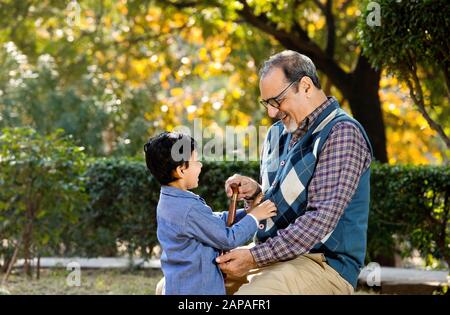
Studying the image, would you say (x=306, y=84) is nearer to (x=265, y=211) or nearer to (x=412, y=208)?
(x=265, y=211)

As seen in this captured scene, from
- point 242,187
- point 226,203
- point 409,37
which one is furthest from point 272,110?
point 226,203

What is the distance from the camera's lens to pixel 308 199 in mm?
3580

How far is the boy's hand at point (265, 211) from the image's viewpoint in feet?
11.9

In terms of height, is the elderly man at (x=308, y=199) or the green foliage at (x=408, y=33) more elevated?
the green foliage at (x=408, y=33)

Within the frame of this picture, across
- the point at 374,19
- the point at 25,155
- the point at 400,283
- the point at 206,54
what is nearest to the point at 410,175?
the point at 400,283

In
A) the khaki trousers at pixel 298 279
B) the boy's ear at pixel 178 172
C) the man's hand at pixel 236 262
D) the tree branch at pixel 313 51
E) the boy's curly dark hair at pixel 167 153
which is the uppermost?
the tree branch at pixel 313 51

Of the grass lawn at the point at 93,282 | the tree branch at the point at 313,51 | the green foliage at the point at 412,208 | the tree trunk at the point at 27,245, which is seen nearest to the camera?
the green foliage at the point at 412,208

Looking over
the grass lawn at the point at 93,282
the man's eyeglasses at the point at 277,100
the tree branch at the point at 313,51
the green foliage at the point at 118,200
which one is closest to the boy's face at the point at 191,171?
the man's eyeglasses at the point at 277,100

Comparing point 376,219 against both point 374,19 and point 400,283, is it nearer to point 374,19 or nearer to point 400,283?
point 400,283

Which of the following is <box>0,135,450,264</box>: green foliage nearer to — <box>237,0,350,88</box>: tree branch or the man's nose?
<box>237,0,350,88</box>: tree branch

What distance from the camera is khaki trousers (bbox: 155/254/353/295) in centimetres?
347

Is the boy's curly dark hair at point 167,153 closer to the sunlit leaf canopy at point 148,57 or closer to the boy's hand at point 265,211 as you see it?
the boy's hand at point 265,211

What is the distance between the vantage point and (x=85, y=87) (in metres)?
12.4
